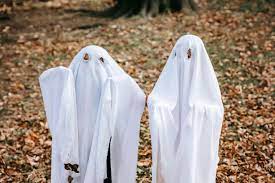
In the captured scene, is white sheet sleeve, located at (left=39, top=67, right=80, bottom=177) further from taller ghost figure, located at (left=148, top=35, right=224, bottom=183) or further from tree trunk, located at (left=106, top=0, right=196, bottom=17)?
tree trunk, located at (left=106, top=0, right=196, bottom=17)

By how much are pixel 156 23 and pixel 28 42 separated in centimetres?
368

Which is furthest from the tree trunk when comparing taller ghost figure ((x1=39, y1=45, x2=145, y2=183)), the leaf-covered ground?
taller ghost figure ((x1=39, y1=45, x2=145, y2=183))

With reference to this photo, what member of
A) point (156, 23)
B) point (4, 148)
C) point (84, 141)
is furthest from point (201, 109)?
point (156, 23)

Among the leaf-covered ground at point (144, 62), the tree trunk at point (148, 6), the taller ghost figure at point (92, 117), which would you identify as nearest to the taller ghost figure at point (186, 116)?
the taller ghost figure at point (92, 117)

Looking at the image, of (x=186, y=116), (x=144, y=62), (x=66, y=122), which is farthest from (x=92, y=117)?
(x=144, y=62)

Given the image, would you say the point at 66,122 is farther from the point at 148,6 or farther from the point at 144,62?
the point at 148,6

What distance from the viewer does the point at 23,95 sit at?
9.78m

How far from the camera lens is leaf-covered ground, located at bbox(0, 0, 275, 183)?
24.1 ft

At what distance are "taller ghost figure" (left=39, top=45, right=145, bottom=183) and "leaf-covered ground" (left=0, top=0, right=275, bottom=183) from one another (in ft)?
5.65

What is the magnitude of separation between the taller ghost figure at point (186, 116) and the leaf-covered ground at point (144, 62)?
1707 millimetres

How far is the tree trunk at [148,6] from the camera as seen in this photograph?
45.0 ft

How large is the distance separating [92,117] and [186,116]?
1049 millimetres

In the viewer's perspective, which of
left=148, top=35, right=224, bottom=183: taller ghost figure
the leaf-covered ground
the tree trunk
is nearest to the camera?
left=148, top=35, right=224, bottom=183: taller ghost figure

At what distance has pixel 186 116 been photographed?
498 cm
